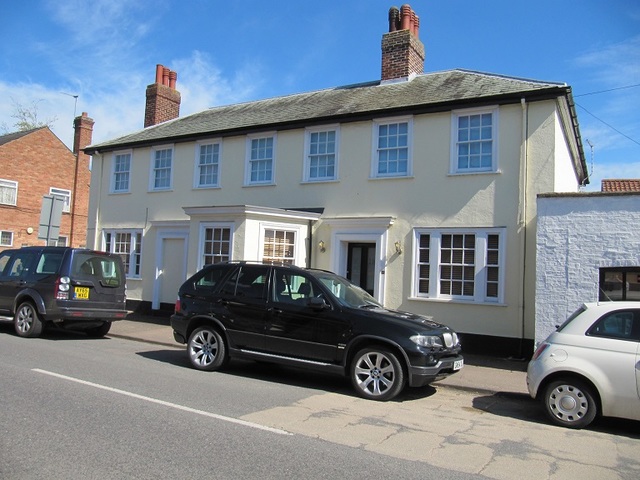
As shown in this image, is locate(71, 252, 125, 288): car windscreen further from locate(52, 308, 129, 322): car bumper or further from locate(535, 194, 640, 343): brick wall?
locate(535, 194, 640, 343): brick wall

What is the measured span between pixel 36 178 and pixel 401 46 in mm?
23017

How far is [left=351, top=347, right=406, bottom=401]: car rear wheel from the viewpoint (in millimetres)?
7529

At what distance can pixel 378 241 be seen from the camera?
43.5 feet

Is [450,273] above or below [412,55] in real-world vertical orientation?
below

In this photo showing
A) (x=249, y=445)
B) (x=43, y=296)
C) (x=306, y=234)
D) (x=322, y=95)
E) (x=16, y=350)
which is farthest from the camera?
(x=322, y=95)

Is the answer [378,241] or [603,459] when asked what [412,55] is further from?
[603,459]

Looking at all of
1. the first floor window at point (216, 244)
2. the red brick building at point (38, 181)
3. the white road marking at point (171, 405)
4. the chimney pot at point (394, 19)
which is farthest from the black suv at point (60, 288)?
the red brick building at point (38, 181)

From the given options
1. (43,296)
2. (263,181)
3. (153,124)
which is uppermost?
(153,124)

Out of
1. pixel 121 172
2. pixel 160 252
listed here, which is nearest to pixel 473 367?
pixel 160 252

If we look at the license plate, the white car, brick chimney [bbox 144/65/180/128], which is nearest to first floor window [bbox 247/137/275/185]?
→ the license plate

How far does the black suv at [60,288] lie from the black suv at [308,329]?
11.0 feet

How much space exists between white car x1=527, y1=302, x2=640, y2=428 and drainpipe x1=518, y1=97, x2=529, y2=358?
4.57 m

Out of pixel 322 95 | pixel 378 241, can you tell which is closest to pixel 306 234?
pixel 378 241

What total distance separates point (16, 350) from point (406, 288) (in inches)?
312
